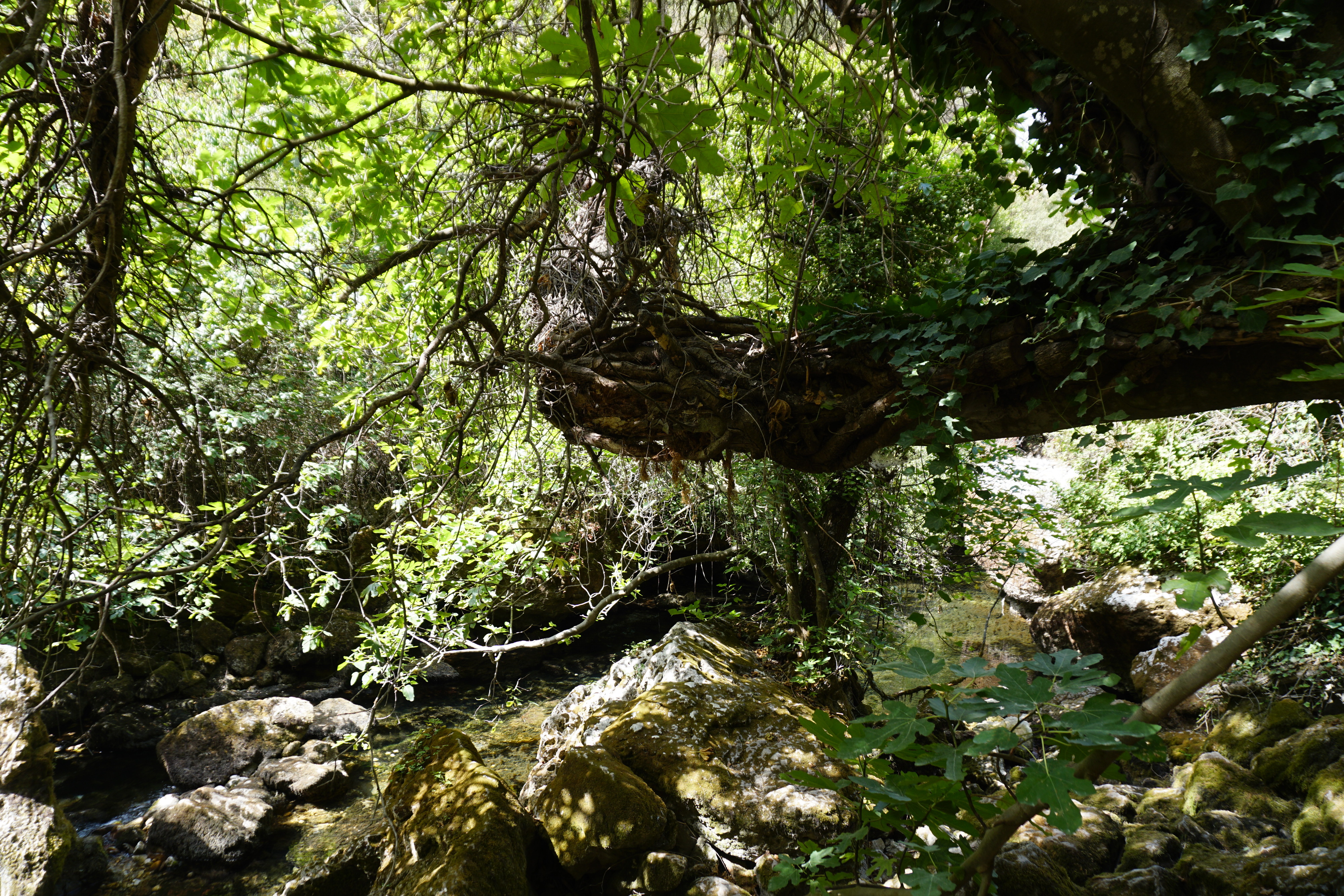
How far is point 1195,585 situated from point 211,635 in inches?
400

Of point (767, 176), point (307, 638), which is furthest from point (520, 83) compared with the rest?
point (307, 638)

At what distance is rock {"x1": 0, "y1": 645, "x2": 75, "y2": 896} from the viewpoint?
438 cm

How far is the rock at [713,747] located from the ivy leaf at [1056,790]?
9.06 ft

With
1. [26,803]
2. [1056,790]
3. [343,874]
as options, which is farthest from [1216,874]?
[26,803]

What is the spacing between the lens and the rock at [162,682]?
7.54 m

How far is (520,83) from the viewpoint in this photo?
70.8 inches

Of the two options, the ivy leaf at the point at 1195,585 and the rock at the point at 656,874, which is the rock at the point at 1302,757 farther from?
the ivy leaf at the point at 1195,585

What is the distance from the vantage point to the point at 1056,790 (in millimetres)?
839

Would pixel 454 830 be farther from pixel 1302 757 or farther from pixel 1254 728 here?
pixel 1254 728

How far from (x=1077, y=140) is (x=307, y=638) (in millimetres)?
5242

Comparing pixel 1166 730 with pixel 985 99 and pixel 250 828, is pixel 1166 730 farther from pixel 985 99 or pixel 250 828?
pixel 250 828

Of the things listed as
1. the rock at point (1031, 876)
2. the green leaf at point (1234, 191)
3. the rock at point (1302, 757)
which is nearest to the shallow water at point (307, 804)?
the rock at point (1031, 876)

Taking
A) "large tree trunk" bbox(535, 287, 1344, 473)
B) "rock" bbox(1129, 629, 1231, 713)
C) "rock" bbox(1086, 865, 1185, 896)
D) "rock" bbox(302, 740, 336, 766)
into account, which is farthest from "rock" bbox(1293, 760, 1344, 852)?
"rock" bbox(302, 740, 336, 766)

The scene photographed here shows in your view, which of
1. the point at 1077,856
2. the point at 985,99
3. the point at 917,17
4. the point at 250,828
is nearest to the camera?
the point at 917,17
